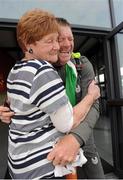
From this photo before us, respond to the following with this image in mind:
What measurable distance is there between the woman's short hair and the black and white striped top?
10cm

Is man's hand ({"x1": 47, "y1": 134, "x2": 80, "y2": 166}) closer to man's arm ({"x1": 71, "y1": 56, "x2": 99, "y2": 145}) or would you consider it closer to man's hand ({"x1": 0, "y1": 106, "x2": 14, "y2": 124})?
man's arm ({"x1": 71, "y1": 56, "x2": 99, "y2": 145})

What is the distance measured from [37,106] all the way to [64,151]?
0.20 meters

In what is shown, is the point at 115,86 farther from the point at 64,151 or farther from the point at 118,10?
the point at 64,151

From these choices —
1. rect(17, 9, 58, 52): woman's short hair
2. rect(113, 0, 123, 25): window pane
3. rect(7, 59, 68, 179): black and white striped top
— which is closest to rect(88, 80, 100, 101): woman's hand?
rect(7, 59, 68, 179): black and white striped top

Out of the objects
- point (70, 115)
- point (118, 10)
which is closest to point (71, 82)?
point (70, 115)

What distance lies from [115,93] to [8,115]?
105 inches

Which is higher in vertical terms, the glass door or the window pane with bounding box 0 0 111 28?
the window pane with bounding box 0 0 111 28

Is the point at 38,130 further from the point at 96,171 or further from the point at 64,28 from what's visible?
the point at 96,171

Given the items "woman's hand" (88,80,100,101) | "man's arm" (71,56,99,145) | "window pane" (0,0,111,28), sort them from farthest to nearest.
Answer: "window pane" (0,0,111,28) < "woman's hand" (88,80,100,101) < "man's arm" (71,56,99,145)

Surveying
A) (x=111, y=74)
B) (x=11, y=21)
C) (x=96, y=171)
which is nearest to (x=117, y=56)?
(x=111, y=74)

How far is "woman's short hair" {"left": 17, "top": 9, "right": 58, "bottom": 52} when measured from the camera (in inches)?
45.4

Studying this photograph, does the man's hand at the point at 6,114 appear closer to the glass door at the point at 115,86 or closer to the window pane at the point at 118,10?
the glass door at the point at 115,86

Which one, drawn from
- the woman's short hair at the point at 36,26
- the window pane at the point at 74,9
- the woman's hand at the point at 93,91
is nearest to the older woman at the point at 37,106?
the woman's short hair at the point at 36,26

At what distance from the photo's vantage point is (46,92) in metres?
1.10
